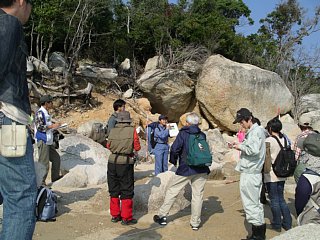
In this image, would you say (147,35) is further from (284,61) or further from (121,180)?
(121,180)

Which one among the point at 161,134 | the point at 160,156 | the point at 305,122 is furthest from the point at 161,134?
the point at 305,122

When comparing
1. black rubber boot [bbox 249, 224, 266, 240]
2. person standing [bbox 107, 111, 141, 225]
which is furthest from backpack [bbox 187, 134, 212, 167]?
black rubber boot [bbox 249, 224, 266, 240]

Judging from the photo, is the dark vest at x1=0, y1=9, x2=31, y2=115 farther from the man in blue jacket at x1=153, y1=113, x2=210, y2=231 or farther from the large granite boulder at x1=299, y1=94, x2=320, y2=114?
the large granite boulder at x1=299, y1=94, x2=320, y2=114

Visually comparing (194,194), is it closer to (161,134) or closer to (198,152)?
(198,152)

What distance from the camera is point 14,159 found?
7.25ft

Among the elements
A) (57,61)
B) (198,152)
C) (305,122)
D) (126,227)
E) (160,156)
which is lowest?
(126,227)

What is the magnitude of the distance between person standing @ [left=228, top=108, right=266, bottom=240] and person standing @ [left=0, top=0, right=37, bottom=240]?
3410mm

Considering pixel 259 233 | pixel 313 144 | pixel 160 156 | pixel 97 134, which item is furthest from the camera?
pixel 97 134

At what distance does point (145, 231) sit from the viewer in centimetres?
543

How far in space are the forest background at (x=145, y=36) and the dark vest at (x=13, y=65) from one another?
41.7 feet

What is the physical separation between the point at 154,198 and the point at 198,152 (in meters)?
1.30

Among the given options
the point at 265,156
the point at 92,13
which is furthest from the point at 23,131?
the point at 92,13

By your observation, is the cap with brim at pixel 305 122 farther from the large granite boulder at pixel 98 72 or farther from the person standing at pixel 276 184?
the large granite boulder at pixel 98 72

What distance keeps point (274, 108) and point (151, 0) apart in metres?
7.61
